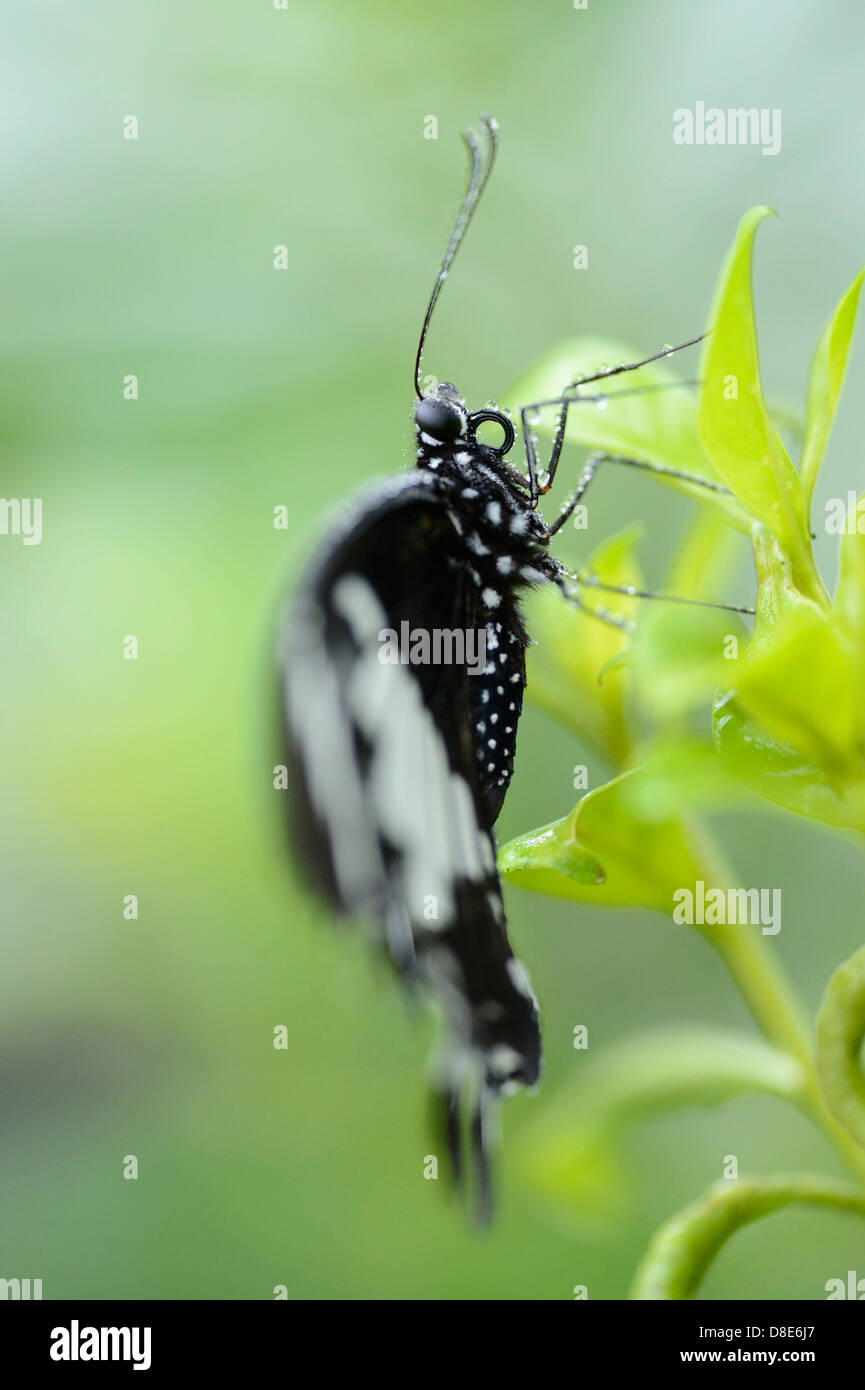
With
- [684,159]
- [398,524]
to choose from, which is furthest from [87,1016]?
[684,159]

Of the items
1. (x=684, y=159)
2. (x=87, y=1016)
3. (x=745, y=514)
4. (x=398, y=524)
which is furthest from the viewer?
(x=684, y=159)

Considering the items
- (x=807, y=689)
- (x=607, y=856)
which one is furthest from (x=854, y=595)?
(x=607, y=856)

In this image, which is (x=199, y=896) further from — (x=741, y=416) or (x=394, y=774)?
(x=741, y=416)

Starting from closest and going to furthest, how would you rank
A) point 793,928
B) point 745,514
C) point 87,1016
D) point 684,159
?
1. point 745,514
2. point 793,928
3. point 87,1016
4. point 684,159

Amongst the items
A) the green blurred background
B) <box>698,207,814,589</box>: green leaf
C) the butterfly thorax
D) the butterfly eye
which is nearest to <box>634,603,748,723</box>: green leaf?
<box>698,207,814,589</box>: green leaf

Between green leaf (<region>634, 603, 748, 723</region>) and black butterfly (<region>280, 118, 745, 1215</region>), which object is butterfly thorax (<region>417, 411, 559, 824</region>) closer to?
black butterfly (<region>280, 118, 745, 1215</region>)

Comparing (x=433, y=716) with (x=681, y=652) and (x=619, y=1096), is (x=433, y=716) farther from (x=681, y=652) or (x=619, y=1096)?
(x=681, y=652)

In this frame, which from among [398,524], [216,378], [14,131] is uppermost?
[14,131]
